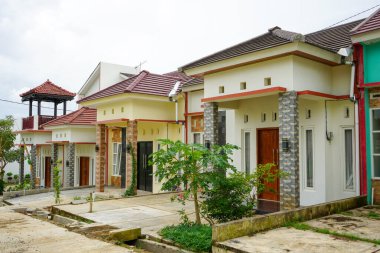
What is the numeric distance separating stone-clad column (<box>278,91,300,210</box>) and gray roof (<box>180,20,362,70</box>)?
1325 mm

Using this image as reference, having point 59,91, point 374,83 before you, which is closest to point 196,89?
point 374,83

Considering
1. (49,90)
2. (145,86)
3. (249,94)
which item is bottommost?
(249,94)

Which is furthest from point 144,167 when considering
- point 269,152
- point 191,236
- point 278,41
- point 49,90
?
point 49,90

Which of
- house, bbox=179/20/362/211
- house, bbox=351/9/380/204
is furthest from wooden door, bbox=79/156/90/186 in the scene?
house, bbox=351/9/380/204

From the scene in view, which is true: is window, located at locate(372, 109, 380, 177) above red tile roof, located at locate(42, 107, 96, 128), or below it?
below

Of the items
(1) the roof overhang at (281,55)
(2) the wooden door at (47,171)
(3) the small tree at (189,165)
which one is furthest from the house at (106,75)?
(3) the small tree at (189,165)

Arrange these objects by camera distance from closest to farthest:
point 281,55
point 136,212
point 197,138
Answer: point 281,55, point 136,212, point 197,138

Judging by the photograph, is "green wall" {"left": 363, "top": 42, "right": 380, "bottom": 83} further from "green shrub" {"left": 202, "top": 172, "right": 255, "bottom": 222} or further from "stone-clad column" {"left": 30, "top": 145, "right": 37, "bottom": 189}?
"stone-clad column" {"left": 30, "top": 145, "right": 37, "bottom": 189}

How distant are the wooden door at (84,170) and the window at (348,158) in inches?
580

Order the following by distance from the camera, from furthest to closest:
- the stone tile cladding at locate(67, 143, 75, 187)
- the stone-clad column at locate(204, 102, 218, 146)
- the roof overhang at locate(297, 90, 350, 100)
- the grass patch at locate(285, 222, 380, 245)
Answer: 1. the stone tile cladding at locate(67, 143, 75, 187)
2. the stone-clad column at locate(204, 102, 218, 146)
3. the roof overhang at locate(297, 90, 350, 100)
4. the grass patch at locate(285, 222, 380, 245)

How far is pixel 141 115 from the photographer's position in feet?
46.3

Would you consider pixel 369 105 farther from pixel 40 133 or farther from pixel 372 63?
pixel 40 133

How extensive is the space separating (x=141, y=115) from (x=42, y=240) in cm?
748

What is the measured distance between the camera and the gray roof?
28.6 ft
